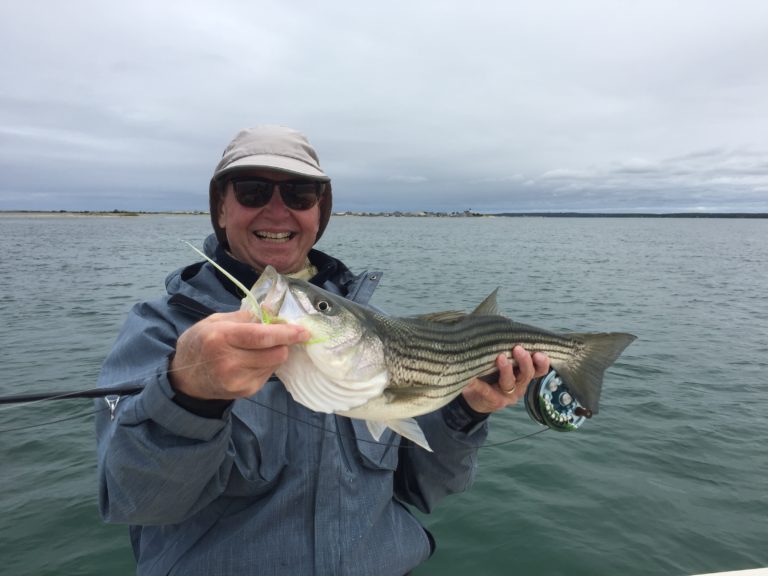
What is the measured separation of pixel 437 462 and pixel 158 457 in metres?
2.05

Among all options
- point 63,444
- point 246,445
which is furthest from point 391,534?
point 63,444

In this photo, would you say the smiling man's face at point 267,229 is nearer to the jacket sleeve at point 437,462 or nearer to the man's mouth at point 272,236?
the man's mouth at point 272,236

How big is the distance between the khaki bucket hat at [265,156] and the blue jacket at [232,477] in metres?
0.67

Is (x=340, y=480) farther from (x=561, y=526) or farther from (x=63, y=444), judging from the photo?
(x=63, y=444)

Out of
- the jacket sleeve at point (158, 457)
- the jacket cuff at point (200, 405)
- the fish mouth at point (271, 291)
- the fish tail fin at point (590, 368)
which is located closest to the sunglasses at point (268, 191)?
the fish mouth at point (271, 291)

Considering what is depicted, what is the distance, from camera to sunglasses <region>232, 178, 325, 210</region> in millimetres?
3443

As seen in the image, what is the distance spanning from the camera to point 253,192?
3.45 m

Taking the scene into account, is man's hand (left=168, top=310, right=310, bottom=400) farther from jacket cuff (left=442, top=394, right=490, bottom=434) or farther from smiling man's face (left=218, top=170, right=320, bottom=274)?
jacket cuff (left=442, top=394, right=490, bottom=434)

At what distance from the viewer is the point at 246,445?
9.05ft

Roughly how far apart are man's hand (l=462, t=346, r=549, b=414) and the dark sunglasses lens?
191 cm

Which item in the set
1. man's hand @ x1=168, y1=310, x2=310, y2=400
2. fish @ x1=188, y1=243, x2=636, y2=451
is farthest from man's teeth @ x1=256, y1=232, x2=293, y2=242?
man's hand @ x1=168, y1=310, x2=310, y2=400

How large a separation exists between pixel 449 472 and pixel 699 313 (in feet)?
57.6

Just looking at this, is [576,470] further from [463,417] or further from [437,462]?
[463,417]

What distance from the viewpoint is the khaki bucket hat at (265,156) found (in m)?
3.31
